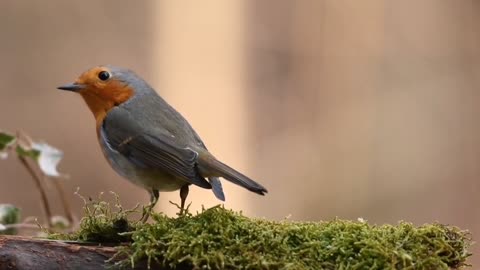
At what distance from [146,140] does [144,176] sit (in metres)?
0.11

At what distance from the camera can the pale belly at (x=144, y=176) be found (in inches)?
107

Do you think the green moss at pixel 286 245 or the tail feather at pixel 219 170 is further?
the tail feather at pixel 219 170

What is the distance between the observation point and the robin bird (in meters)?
2.64

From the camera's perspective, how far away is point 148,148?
2730 millimetres

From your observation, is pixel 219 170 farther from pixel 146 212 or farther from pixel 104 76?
pixel 104 76

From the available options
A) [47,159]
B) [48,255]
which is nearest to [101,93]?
[47,159]

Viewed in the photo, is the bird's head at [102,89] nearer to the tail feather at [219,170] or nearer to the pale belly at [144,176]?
the pale belly at [144,176]

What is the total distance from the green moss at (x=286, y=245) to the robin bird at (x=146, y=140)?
0.16m

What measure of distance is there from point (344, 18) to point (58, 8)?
238cm

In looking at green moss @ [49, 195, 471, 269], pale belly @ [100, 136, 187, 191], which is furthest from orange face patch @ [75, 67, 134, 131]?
green moss @ [49, 195, 471, 269]

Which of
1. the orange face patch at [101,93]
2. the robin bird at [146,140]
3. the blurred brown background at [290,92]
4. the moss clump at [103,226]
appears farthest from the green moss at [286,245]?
the blurred brown background at [290,92]

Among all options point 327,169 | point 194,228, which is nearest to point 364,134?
point 327,169

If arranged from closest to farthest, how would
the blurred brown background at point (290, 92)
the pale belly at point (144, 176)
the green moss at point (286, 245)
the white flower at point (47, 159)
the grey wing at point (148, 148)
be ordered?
1. the green moss at point (286, 245)
2. the grey wing at point (148, 148)
3. the pale belly at point (144, 176)
4. the white flower at point (47, 159)
5. the blurred brown background at point (290, 92)

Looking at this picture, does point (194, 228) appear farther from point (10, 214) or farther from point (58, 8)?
point (58, 8)
